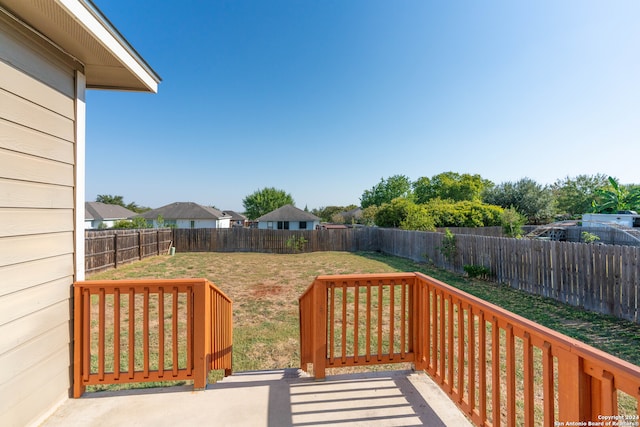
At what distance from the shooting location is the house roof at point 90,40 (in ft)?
5.37

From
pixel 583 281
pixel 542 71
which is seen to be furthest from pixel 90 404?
pixel 542 71

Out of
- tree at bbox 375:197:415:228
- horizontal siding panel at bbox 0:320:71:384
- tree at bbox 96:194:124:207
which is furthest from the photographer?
tree at bbox 96:194:124:207

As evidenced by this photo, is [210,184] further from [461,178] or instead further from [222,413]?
[461,178]

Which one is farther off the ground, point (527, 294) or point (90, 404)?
point (90, 404)

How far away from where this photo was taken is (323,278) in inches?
93.0

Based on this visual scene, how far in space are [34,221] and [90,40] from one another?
1.35 metres

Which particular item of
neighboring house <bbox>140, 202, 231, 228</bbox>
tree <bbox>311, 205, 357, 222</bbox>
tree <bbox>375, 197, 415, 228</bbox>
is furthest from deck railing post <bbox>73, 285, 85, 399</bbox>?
tree <bbox>311, 205, 357, 222</bbox>

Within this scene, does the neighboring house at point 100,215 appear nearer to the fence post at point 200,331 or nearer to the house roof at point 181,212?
the house roof at point 181,212

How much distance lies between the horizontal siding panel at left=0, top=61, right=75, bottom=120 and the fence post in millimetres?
1679

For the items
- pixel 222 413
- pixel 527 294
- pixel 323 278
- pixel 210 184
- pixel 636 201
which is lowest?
pixel 527 294

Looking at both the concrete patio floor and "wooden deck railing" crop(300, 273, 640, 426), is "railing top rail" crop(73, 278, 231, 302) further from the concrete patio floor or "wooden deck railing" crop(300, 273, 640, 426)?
"wooden deck railing" crop(300, 273, 640, 426)

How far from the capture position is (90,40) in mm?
1957

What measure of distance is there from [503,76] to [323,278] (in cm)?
982

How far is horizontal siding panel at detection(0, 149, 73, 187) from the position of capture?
162cm
